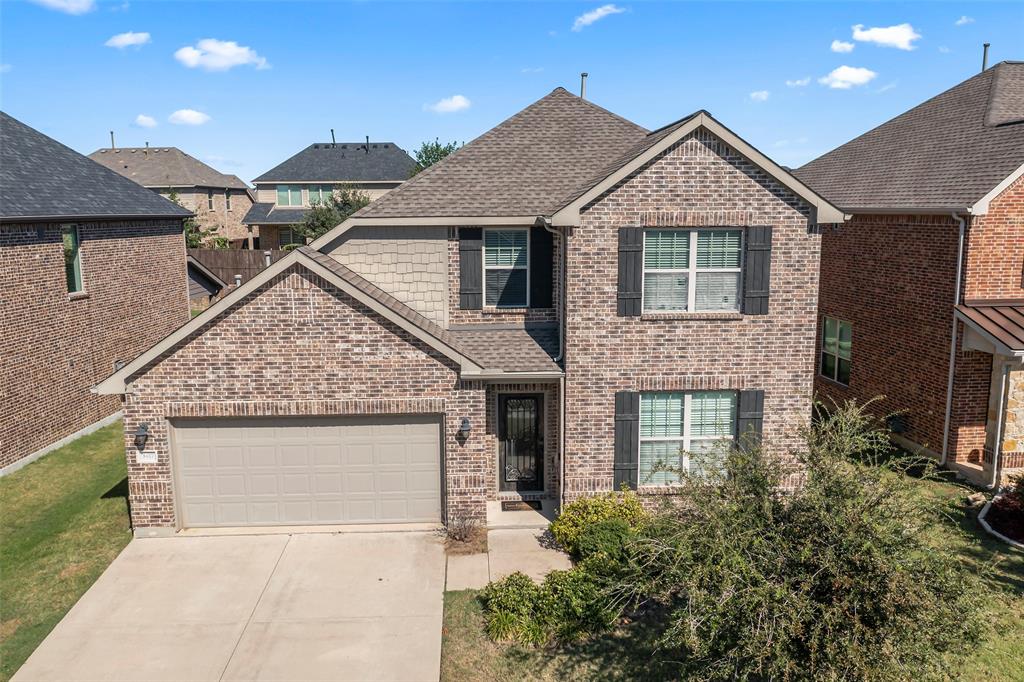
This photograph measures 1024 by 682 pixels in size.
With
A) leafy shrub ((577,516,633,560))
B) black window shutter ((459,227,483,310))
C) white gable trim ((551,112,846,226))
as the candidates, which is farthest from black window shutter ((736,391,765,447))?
black window shutter ((459,227,483,310))

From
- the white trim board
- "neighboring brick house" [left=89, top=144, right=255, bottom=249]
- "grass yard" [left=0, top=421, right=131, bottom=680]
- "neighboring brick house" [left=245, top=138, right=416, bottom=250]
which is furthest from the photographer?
"neighboring brick house" [left=89, top=144, right=255, bottom=249]

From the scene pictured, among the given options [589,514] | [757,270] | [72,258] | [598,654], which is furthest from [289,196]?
[598,654]

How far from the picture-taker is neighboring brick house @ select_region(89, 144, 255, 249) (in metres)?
54.9

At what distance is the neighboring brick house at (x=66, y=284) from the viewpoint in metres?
16.5

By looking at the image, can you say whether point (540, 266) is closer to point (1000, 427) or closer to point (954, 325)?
point (954, 325)

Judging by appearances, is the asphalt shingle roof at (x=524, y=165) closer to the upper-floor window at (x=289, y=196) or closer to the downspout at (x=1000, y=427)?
the downspout at (x=1000, y=427)

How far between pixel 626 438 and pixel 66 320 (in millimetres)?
14449

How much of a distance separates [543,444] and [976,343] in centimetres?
926

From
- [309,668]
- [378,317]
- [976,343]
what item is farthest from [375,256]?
[976,343]

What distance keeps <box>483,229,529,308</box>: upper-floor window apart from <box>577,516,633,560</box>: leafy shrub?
4.96 m

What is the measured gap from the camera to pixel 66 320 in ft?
60.3

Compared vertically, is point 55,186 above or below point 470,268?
above

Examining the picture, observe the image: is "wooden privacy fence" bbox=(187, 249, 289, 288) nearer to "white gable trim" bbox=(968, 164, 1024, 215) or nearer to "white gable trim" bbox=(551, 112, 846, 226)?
"white gable trim" bbox=(551, 112, 846, 226)

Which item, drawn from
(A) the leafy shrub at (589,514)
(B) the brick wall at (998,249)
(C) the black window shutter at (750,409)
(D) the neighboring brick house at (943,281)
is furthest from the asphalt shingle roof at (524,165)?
(B) the brick wall at (998,249)
